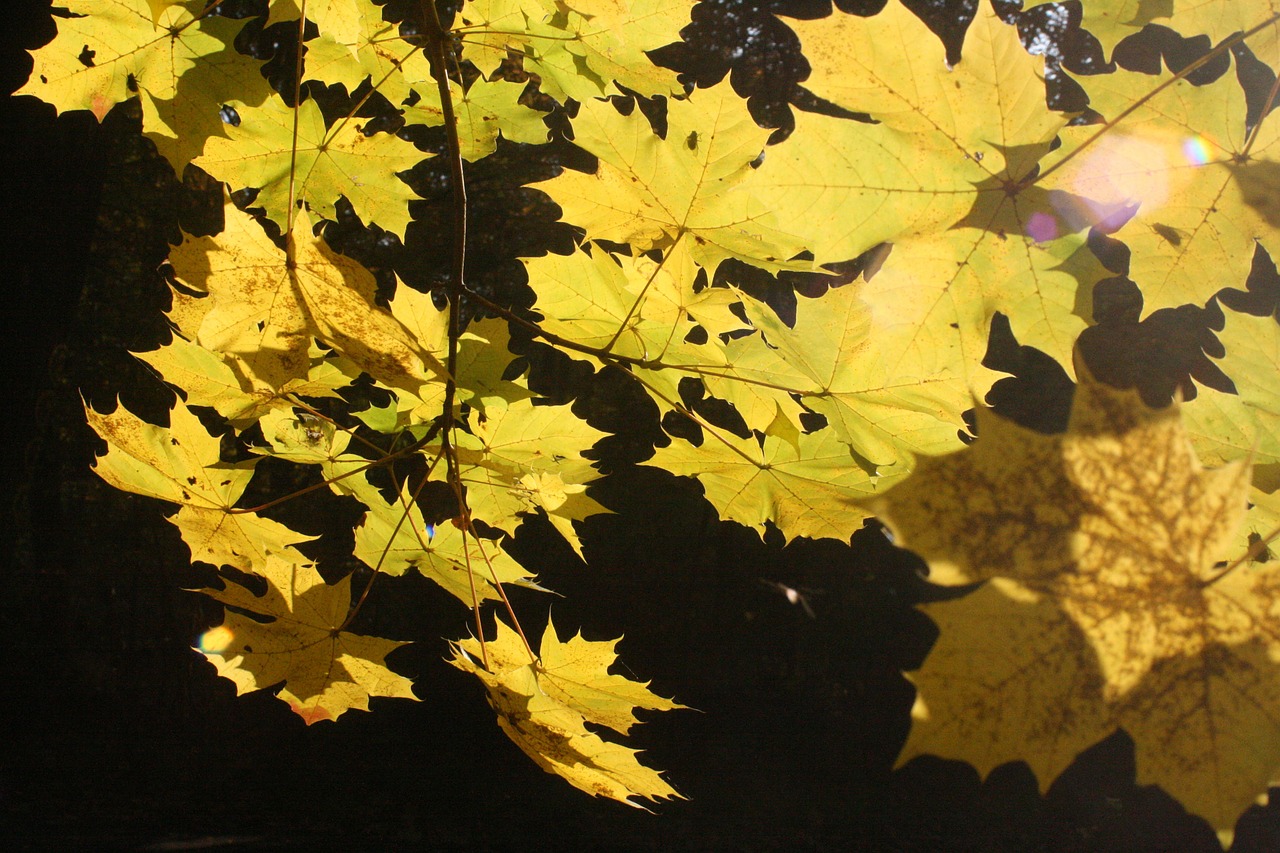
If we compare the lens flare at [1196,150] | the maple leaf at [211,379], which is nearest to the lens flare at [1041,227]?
the lens flare at [1196,150]

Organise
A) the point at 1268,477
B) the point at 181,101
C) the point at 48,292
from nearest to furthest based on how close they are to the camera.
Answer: the point at 1268,477 < the point at 181,101 < the point at 48,292

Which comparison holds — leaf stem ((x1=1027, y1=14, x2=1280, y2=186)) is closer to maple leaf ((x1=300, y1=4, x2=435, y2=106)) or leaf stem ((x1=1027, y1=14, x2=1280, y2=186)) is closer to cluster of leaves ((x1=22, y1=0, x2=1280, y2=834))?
cluster of leaves ((x1=22, y1=0, x2=1280, y2=834))

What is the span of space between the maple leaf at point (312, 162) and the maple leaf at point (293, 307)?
1.59 feet

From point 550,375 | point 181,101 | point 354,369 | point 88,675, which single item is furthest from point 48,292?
point 88,675

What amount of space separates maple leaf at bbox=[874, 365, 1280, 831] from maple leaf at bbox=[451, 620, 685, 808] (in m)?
0.39

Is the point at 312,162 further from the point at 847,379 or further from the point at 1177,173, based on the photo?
the point at 1177,173

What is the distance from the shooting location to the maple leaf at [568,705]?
3.13 ft

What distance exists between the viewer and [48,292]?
324 cm

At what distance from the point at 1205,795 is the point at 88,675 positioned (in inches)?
333

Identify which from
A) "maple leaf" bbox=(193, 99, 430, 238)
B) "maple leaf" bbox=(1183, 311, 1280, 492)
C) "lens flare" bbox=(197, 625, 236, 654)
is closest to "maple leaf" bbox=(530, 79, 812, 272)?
"maple leaf" bbox=(193, 99, 430, 238)

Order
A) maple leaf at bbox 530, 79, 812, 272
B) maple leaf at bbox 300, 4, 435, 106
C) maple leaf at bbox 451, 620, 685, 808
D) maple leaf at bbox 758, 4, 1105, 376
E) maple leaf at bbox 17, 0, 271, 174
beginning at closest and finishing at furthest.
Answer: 1. maple leaf at bbox 758, 4, 1105, 376
2. maple leaf at bbox 451, 620, 685, 808
3. maple leaf at bbox 530, 79, 812, 272
4. maple leaf at bbox 17, 0, 271, 174
5. maple leaf at bbox 300, 4, 435, 106

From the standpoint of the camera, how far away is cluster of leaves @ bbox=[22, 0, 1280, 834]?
0.53 m

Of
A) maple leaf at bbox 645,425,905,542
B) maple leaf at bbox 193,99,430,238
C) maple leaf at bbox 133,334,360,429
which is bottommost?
maple leaf at bbox 645,425,905,542

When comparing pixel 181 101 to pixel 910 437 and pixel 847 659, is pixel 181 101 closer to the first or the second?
pixel 910 437
